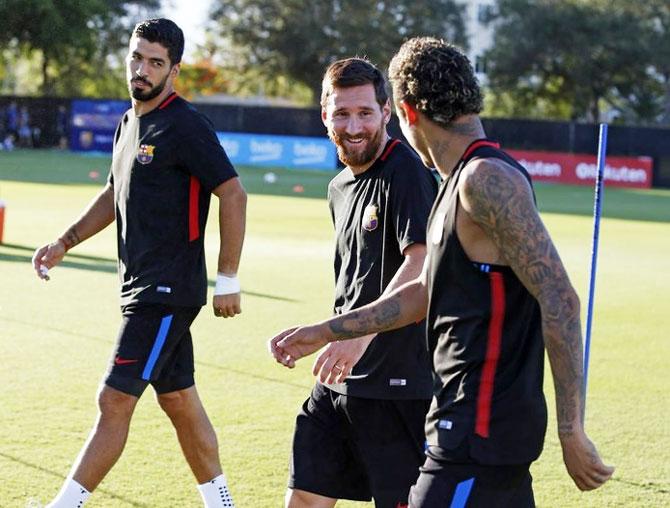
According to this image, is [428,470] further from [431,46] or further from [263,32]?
[263,32]

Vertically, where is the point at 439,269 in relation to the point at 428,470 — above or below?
above

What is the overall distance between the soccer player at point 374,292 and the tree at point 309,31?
69.9 m

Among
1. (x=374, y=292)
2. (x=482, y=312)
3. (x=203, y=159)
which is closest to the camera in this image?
(x=482, y=312)

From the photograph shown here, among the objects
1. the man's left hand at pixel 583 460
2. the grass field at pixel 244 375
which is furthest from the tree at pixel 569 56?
the man's left hand at pixel 583 460

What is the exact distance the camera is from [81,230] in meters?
6.41

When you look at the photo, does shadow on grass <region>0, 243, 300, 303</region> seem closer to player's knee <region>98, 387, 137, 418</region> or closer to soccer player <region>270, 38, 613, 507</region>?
player's knee <region>98, 387, 137, 418</region>

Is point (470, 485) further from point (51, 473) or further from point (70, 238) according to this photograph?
point (51, 473)

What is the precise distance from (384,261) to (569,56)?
246ft

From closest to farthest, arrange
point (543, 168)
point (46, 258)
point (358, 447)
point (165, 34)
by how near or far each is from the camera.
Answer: point (358, 447) → point (165, 34) → point (46, 258) → point (543, 168)

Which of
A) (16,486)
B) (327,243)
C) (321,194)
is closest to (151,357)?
(16,486)

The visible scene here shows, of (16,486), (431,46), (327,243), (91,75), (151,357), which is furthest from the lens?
(91,75)

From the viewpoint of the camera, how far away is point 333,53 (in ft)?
249

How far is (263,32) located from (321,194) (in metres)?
47.9

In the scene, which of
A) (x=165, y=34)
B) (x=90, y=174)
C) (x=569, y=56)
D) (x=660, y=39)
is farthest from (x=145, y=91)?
(x=660, y=39)
